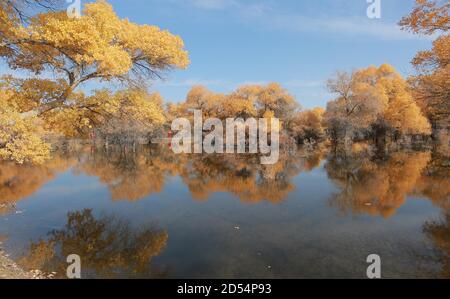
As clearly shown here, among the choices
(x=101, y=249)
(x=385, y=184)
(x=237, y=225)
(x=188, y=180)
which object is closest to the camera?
(x=101, y=249)

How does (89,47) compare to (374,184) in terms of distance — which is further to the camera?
(374,184)

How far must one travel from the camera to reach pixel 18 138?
9.28m

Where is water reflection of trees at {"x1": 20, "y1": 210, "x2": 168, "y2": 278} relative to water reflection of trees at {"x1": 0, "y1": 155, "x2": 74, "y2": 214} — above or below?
below

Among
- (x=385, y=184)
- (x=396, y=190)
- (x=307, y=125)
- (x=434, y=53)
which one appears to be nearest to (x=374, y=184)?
(x=385, y=184)

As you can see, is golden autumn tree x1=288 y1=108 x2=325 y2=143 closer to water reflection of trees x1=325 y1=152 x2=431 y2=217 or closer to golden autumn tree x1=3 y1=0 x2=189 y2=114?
water reflection of trees x1=325 y1=152 x2=431 y2=217

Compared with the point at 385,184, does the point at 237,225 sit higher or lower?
lower

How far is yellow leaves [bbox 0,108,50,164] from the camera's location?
28.7 feet

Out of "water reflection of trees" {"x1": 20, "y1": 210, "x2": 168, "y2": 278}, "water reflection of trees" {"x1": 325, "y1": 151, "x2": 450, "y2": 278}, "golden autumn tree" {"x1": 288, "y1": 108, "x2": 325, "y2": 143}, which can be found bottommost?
"water reflection of trees" {"x1": 20, "y1": 210, "x2": 168, "y2": 278}

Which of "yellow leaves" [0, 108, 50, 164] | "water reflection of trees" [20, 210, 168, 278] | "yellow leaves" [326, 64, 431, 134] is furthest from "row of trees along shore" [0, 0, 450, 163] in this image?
"yellow leaves" [326, 64, 431, 134]

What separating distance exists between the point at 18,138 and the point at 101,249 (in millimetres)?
4377

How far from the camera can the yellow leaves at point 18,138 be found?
8.74m

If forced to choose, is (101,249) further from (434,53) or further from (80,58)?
(434,53)

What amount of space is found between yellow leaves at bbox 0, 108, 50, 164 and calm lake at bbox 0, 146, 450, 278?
3.24 metres

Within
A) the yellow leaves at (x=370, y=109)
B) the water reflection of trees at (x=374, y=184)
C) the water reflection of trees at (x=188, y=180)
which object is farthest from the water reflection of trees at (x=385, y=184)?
the yellow leaves at (x=370, y=109)
